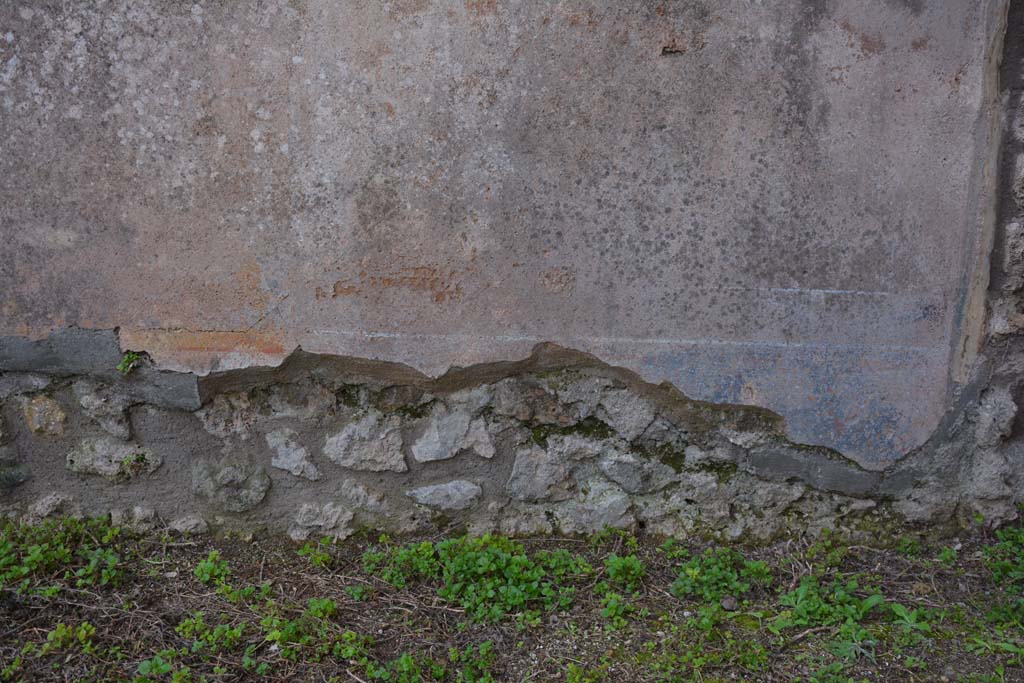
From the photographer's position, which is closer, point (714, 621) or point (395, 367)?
point (714, 621)

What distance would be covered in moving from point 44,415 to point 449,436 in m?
1.22

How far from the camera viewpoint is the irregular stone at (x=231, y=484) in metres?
2.29

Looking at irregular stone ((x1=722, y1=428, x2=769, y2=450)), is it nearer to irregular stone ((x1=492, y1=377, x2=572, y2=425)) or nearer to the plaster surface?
the plaster surface

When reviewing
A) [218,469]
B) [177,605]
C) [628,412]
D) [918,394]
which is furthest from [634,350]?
[177,605]

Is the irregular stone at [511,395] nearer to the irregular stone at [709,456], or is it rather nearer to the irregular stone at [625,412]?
the irregular stone at [625,412]

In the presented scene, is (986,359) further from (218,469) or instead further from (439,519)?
(218,469)

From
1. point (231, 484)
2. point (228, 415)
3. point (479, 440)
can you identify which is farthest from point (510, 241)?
point (231, 484)

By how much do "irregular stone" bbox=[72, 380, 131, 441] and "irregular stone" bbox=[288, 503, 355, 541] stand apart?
0.57 metres

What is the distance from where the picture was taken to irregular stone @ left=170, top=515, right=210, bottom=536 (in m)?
2.33

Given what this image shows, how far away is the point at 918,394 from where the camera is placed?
2244mm

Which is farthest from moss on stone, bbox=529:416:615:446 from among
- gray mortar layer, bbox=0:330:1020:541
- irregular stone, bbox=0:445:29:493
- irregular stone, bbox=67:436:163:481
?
irregular stone, bbox=0:445:29:493

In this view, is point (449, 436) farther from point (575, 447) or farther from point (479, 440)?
point (575, 447)

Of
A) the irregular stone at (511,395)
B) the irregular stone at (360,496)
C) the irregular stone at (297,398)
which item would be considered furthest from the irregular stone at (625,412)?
the irregular stone at (297,398)

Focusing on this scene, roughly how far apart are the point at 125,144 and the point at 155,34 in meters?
0.32
